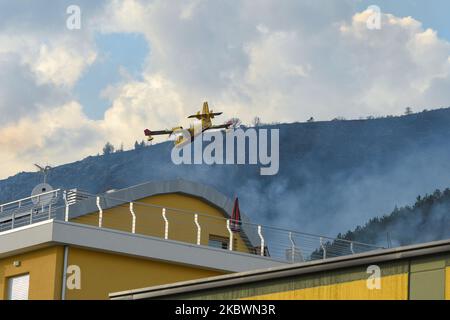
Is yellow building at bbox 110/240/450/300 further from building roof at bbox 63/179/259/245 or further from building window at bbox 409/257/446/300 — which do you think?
building roof at bbox 63/179/259/245

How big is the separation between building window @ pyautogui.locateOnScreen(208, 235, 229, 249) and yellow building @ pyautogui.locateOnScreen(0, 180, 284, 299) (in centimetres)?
Result: 3

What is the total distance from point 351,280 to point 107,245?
1330 cm

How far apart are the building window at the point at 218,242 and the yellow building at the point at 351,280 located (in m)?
15.6

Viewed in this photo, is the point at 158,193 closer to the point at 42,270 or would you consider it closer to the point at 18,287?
the point at 18,287

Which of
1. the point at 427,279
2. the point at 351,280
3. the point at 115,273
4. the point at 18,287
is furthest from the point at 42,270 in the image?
Answer: the point at 427,279

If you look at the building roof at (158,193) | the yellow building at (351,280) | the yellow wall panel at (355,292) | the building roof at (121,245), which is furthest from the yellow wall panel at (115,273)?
the yellow wall panel at (355,292)

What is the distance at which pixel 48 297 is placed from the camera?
35375mm

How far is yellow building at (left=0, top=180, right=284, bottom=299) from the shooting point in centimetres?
3588

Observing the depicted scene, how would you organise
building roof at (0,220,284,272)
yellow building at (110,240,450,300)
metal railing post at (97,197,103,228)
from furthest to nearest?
metal railing post at (97,197,103,228)
building roof at (0,220,284,272)
yellow building at (110,240,450,300)

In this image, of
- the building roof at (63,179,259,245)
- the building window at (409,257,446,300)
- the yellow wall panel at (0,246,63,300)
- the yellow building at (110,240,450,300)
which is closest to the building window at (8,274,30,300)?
the yellow wall panel at (0,246,63,300)

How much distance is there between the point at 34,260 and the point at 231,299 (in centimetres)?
1106

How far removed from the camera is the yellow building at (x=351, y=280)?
2358 centimetres

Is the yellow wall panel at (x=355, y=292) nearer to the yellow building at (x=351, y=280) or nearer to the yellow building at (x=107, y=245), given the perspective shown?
the yellow building at (x=351, y=280)
